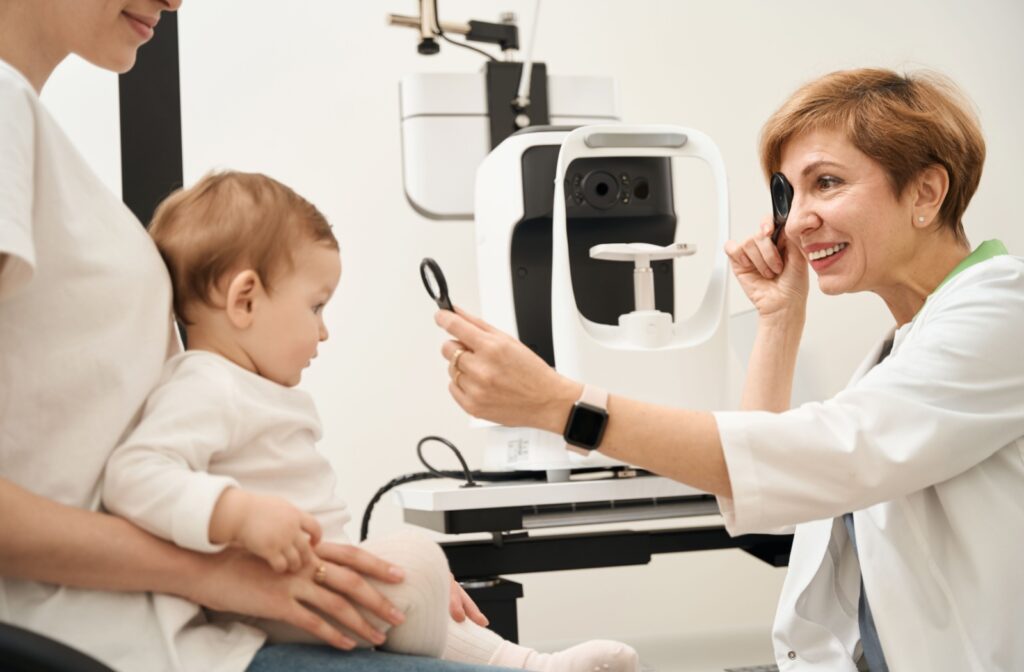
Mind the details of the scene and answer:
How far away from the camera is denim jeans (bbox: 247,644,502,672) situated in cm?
84

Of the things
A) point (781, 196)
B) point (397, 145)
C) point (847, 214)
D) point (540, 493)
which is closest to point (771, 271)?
point (781, 196)

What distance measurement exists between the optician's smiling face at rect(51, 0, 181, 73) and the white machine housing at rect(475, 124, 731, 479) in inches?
32.6

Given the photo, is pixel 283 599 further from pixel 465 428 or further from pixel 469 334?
pixel 465 428

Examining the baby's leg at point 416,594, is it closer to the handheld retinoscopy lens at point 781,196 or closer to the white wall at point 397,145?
the handheld retinoscopy lens at point 781,196

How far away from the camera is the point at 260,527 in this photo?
2.62 feet

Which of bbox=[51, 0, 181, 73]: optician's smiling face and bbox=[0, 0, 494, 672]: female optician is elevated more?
bbox=[51, 0, 181, 73]: optician's smiling face

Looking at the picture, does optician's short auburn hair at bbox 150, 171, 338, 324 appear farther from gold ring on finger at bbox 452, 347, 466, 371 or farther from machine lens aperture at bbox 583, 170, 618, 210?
machine lens aperture at bbox 583, 170, 618, 210

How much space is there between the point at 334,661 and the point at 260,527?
0.14 m

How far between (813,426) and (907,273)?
40cm

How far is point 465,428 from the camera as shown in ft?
9.82

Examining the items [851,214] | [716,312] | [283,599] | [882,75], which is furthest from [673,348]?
[283,599]

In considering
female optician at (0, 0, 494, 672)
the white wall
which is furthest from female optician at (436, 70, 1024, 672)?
the white wall

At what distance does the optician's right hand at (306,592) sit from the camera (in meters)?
0.83

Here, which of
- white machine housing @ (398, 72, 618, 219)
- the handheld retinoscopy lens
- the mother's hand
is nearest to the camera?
the mother's hand
